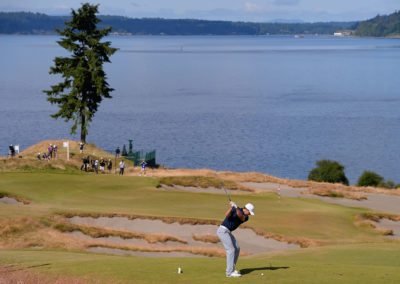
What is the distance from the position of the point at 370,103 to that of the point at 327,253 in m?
136

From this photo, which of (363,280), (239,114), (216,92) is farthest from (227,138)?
(363,280)

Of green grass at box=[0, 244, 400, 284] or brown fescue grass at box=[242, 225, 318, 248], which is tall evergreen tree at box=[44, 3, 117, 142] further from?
green grass at box=[0, 244, 400, 284]

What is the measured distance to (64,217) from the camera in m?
35.1

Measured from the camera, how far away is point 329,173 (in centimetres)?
7138

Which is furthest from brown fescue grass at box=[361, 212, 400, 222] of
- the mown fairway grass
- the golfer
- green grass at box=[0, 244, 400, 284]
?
the golfer

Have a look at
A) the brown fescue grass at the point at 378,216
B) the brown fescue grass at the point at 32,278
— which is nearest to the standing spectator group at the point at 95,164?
the brown fescue grass at the point at 378,216

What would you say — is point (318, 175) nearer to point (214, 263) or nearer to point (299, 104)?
point (214, 263)

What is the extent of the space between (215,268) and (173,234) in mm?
12416

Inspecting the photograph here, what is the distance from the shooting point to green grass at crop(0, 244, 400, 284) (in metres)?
19.7

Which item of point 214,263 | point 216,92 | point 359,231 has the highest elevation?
point 214,263

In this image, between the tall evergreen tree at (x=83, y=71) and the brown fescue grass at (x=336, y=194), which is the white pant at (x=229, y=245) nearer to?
the brown fescue grass at (x=336, y=194)

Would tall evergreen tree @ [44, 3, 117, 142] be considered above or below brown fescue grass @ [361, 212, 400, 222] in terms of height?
above

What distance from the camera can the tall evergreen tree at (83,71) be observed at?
69.2 meters

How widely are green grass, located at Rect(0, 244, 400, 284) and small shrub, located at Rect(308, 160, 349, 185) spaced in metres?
44.3
